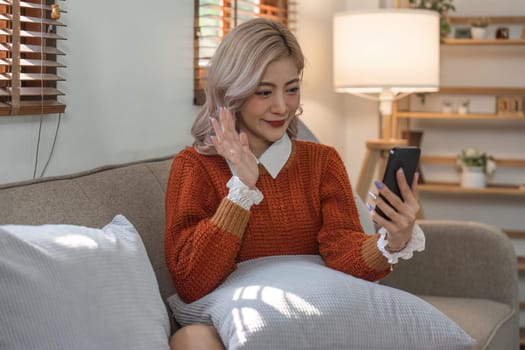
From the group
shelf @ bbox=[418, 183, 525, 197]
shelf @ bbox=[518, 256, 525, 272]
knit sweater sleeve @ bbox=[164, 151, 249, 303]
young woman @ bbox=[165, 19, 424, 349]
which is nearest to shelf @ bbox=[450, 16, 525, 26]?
shelf @ bbox=[418, 183, 525, 197]

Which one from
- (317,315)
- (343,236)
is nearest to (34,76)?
(343,236)

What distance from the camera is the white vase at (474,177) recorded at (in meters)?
4.45

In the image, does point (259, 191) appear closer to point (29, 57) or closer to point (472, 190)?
point (29, 57)

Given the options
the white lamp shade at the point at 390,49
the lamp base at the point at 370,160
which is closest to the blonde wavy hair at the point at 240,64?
the white lamp shade at the point at 390,49

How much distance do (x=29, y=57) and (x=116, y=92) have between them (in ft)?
1.24

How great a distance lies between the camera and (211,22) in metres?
3.23

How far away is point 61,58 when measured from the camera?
2.29 m

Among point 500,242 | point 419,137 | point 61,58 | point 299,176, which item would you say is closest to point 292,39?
point 299,176

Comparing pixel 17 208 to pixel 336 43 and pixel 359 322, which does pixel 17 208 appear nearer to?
pixel 359 322

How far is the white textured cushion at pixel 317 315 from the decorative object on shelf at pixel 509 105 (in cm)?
286

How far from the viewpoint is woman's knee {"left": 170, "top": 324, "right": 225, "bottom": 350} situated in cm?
167

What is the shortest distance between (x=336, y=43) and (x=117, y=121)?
4.79 feet

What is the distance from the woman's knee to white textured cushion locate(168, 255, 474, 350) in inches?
0.9

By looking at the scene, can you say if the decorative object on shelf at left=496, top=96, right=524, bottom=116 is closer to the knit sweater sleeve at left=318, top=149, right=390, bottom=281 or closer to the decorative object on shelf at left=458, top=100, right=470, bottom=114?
the decorative object on shelf at left=458, top=100, right=470, bottom=114
